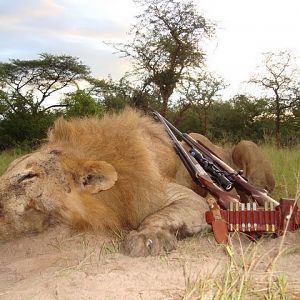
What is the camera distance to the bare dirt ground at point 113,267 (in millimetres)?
1961

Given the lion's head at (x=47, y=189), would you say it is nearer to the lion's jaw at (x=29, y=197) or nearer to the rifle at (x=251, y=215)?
the lion's jaw at (x=29, y=197)

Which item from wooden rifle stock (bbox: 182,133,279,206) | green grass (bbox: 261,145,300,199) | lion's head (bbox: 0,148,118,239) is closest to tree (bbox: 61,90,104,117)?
green grass (bbox: 261,145,300,199)

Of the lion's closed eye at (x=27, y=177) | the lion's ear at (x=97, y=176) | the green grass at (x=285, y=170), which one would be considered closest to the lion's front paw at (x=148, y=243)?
the lion's ear at (x=97, y=176)

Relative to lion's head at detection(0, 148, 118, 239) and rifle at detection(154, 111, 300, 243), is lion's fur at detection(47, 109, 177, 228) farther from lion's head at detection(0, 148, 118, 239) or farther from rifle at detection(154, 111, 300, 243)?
rifle at detection(154, 111, 300, 243)

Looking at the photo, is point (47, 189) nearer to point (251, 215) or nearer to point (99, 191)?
point (99, 191)

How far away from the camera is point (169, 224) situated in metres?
3.09

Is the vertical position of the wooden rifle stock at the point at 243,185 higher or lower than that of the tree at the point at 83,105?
lower

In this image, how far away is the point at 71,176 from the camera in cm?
322

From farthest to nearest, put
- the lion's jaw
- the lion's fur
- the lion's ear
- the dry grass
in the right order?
the lion's fur → the lion's ear → the lion's jaw → the dry grass

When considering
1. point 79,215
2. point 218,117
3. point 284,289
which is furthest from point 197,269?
point 218,117

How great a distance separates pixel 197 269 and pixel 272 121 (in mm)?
20826

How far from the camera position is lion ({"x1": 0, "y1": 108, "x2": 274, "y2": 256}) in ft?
9.98

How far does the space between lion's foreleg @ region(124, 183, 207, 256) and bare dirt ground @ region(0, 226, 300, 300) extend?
76mm

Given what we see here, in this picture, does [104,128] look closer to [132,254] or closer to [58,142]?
[58,142]
